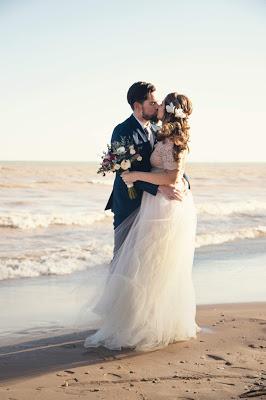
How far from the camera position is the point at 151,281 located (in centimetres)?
550

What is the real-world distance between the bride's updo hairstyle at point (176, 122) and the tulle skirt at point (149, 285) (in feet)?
1.61

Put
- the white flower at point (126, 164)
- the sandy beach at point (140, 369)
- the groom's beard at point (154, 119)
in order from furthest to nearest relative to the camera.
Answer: the groom's beard at point (154, 119) → the white flower at point (126, 164) → the sandy beach at point (140, 369)

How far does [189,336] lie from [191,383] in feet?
3.96

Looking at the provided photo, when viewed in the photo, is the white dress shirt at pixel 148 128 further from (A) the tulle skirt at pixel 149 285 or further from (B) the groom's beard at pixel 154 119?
(A) the tulle skirt at pixel 149 285

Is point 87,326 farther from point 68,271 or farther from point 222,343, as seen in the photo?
point 68,271

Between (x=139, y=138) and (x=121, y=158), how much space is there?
28 cm

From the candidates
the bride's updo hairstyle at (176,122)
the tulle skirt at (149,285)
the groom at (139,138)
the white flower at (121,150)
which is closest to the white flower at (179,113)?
the bride's updo hairstyle at (176,122)

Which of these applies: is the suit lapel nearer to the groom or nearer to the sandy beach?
the groom

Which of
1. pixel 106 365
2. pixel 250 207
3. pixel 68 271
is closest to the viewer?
pixel 106 365

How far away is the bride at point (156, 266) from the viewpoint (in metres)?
5.38

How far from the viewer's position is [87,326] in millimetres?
5797

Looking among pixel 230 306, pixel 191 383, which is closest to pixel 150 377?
pixel 191 383

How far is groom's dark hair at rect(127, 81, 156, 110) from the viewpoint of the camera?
18.3ft

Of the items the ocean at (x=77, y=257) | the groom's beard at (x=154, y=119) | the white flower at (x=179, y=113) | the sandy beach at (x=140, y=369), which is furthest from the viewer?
the ocean at (x=77, y=257)
